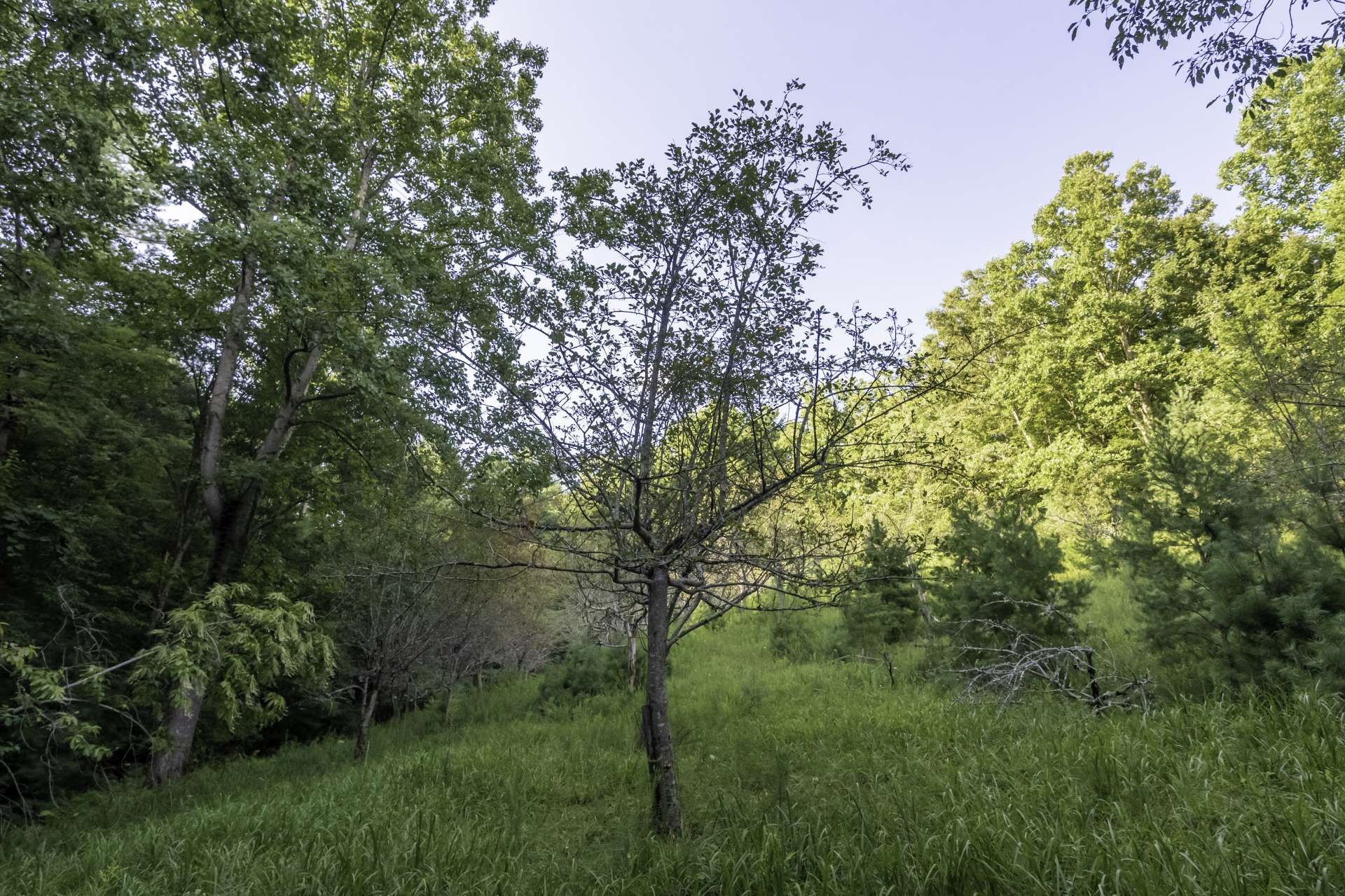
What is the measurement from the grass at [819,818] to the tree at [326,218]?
5.77 feet

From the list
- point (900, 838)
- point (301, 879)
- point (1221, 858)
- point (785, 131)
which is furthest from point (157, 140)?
point (1221, 858)

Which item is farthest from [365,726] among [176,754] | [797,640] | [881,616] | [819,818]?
[881,616]

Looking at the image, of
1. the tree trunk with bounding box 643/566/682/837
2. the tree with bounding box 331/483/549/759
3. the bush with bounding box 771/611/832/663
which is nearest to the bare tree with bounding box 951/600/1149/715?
the tree trunk with bounding box 643/566/682/837

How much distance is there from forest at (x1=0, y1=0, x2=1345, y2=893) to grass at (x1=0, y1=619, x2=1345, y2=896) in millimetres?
42

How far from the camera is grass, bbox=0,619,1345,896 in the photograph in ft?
8.97

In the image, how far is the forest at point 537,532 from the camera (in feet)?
12.0

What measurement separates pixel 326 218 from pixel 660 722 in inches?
333

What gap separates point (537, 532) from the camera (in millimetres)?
4422

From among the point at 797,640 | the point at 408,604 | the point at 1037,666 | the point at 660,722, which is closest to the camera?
the point at 660,722

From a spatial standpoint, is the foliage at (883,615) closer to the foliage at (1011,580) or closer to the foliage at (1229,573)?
the foliage at (1011,580)

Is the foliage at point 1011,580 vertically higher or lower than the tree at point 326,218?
lower

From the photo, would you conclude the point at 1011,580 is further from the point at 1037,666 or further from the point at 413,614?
the point at 413,614

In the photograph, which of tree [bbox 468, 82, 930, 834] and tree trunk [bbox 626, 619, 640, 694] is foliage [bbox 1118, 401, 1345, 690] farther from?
tree trunk [bbox 626, 619, 640, 694]

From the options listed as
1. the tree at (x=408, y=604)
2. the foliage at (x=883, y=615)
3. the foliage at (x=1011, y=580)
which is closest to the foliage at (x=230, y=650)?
the tree at (x=408, y=604)
